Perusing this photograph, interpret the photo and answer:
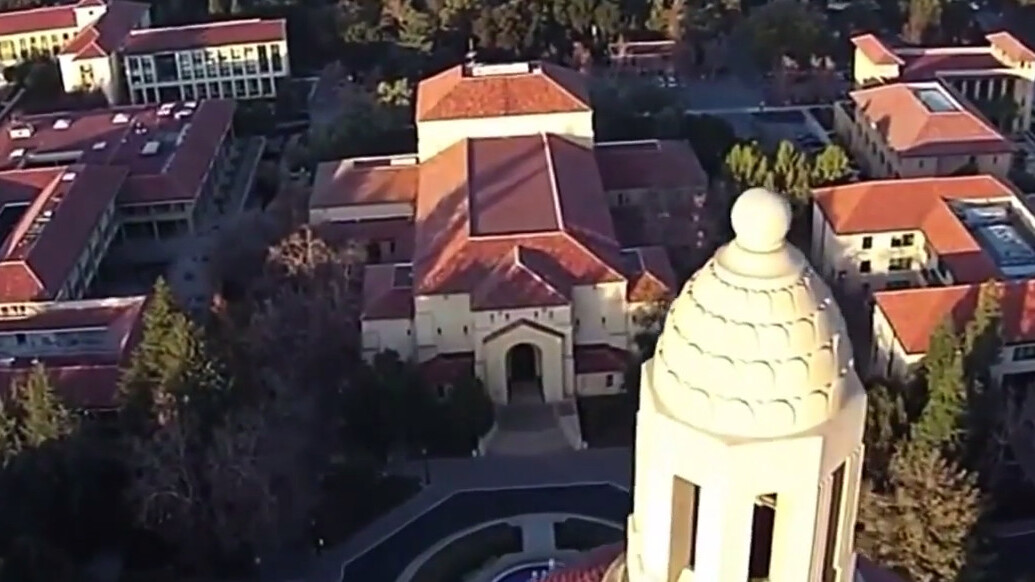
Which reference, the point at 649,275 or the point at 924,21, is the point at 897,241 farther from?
the point at 924,21

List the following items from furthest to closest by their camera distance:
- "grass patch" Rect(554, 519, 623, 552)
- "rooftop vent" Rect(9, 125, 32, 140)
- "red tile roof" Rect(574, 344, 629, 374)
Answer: "rooftop vent" Rect(9, 125, 32, 140) → "red tile roof" Rect(574, 344, 629, 374) → "grass patch" Rect(554, 519, 623, 552)

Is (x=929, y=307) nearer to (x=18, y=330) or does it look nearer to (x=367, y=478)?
(x=367, y=478)

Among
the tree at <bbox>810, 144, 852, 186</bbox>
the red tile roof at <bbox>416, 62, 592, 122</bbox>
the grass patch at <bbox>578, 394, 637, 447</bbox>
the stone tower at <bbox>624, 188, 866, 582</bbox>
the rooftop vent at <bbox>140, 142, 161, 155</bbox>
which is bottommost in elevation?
the grass patch at <bbox>578, 394, 637, 447</bbox>

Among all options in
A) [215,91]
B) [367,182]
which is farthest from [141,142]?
[367,182]

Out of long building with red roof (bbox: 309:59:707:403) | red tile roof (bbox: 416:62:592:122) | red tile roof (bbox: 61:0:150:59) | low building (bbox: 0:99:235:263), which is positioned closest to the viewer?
long building with red roof (bbox: 309:59:707:403)

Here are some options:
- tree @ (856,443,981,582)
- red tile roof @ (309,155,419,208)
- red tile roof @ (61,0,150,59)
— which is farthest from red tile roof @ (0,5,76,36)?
tree @ (856,443,981,582)

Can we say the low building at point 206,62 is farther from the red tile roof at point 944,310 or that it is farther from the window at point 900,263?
the red tile roof at point 944,310

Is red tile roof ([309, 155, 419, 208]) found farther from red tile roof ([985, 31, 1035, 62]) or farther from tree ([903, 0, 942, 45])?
tree ([903, 0, 942, 45])
